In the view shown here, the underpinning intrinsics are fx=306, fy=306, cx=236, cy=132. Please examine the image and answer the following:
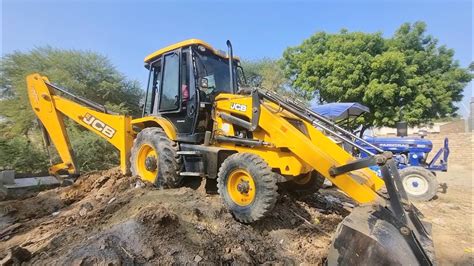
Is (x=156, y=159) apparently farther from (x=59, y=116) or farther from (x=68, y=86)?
(x=68, y=86)

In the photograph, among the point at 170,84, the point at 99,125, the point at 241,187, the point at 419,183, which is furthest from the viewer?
the point at 419,183

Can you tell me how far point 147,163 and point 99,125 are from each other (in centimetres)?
189

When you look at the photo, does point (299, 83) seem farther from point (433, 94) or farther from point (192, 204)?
point (192, 204)

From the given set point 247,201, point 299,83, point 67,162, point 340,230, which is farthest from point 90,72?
point 340,230

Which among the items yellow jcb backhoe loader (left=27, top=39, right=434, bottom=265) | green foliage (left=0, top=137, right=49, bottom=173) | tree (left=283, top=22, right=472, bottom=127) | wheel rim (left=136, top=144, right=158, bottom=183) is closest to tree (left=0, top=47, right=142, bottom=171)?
green foliage (left=0, top=137, right=49, bottom=173)

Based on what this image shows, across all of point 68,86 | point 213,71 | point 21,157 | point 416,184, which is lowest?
point 416,184

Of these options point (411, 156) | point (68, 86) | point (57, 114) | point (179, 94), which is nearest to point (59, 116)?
point (57, 114)

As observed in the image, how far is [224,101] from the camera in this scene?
15.4 feet

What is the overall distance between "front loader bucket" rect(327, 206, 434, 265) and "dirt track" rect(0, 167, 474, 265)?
0.66m

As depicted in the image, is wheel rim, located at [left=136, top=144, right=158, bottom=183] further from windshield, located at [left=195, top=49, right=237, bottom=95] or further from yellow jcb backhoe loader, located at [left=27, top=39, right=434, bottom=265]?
windshield, located at [left=195, top=49, right=237, bottom=95]

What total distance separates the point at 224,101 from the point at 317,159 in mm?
1781

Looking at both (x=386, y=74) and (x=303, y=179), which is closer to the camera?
(x=303, y=179)

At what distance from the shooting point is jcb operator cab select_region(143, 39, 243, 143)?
493 centimetres

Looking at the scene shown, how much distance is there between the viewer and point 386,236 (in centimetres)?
268
